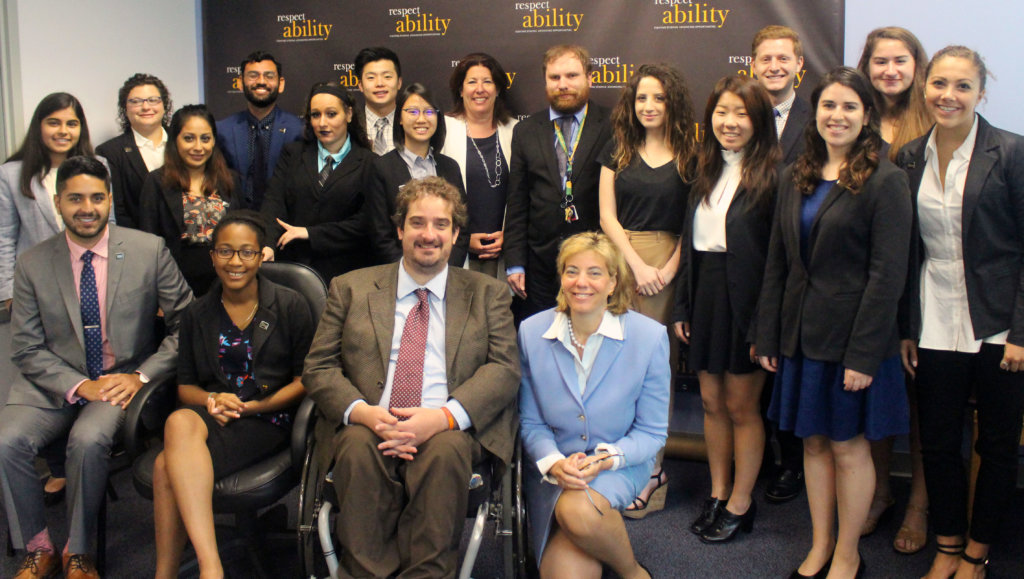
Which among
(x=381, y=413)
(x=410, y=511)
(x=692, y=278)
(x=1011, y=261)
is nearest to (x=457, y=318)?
(x=381, y=413)

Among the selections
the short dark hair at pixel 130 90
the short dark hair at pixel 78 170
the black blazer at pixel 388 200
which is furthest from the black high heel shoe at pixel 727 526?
the short dark hair at pixel 130 90

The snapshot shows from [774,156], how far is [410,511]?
1.63 m

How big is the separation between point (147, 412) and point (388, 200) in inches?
48.2

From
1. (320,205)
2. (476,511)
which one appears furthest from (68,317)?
(476,511)

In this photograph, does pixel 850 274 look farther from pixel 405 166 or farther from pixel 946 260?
pixel 405 166

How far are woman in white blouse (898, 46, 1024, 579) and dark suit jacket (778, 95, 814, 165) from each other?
1.43 feet

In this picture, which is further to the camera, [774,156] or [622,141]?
[622,141]

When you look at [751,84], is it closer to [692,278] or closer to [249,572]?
[692,278]

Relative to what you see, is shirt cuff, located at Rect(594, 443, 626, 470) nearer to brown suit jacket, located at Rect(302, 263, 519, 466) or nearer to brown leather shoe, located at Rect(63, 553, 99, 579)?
brown suit jacket, located at Rect(302, 263, 519, 466)

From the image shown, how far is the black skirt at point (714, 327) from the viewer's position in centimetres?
287

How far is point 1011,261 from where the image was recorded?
2.45 m

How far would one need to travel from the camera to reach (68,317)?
9.59 ft

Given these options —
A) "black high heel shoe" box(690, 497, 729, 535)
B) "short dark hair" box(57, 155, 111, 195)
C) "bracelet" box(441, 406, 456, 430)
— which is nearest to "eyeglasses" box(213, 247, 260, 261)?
"short dark hair" box(57, 155, 111, 195)

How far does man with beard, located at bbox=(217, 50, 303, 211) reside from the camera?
3.80 m
